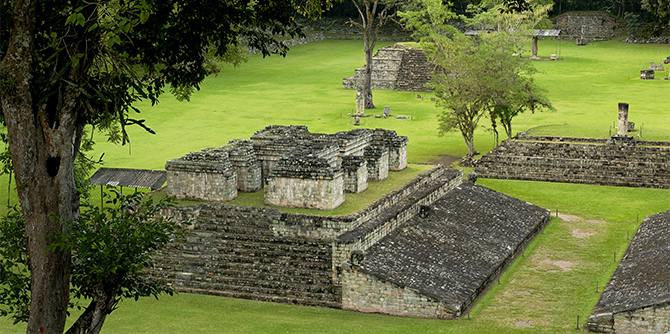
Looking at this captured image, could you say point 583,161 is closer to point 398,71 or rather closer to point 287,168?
point 287,168

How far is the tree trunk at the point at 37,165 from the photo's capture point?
1141cm

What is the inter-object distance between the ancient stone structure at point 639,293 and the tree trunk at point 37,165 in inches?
401

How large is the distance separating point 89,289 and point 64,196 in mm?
1638

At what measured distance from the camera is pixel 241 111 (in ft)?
147

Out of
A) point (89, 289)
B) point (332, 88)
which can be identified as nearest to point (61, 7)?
point (89, 289)

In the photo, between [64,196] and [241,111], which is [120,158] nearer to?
[241,111]

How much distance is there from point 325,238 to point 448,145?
18919 millimetres

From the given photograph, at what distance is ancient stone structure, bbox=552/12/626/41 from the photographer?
2916 inches

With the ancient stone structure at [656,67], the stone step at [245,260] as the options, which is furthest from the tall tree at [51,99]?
the ancient stone structure at [656,67]

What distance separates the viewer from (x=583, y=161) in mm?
31438

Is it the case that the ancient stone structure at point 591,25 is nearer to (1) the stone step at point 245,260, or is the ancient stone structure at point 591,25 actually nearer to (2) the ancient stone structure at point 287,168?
(2) the ancient stone structure at point 287,168

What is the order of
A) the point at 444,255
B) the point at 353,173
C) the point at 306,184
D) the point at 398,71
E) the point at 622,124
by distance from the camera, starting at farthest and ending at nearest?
the point at 398,71
the point at 622,124
the point at 353,173
the point at 444,255
the point at 306,184

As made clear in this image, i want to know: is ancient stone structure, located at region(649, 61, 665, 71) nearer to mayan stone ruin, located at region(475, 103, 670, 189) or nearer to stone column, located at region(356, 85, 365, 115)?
stone column, located at region(356, 85, 365, 115)

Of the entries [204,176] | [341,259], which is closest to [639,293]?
[341,259]
